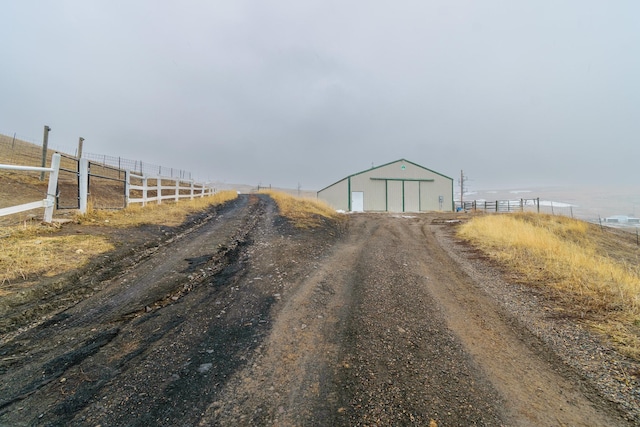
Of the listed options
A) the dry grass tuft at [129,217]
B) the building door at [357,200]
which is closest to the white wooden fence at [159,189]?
the dry grass tuft at [129,217]

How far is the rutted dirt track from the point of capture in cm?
203

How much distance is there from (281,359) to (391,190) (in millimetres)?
28133

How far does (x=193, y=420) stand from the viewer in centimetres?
191

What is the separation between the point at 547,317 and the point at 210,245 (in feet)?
20.3

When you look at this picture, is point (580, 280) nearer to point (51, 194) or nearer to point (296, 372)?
point (296, 372)

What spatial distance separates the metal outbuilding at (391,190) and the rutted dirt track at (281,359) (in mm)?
24468

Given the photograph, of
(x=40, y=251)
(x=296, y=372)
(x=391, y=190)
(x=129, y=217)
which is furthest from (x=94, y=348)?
(x=391, y=190)

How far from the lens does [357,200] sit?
29047mm

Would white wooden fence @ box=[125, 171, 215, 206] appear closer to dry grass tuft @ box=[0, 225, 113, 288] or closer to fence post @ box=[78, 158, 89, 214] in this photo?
fence post @ box=[78, 158, 89, 214]

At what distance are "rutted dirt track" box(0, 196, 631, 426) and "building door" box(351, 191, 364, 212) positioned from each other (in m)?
24.1

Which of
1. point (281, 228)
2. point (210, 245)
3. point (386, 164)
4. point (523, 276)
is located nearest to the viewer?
point (523, 276)

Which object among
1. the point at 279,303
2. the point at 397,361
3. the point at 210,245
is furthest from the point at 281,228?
the point at 397,361

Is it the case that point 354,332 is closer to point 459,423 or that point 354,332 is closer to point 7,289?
point 459,423

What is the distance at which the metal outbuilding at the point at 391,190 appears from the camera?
95.5ft
